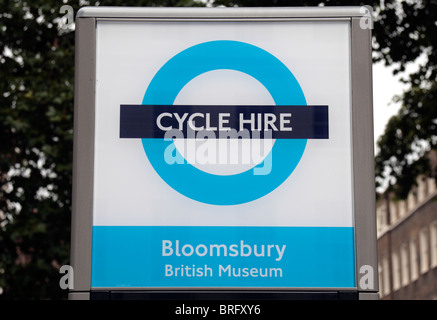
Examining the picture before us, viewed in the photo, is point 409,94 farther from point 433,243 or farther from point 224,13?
point 433,243

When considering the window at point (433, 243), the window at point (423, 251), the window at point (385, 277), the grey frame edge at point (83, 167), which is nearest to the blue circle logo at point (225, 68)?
the grey frame edge at point (83, 167)

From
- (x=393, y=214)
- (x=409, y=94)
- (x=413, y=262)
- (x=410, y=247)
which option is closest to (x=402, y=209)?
(x=393, y=214)

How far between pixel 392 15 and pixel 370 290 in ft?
39.3

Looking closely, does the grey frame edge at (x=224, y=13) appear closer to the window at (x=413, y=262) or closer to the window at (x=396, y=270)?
the window at (x=413, y=262)

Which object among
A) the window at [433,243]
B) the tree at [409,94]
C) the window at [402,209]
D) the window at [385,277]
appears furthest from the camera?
the window at [385,277]

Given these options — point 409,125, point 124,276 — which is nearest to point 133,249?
point 124,276

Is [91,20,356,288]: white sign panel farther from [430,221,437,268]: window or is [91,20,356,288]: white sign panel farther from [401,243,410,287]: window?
[401,243,410,287]: window

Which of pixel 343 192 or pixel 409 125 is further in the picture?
pixel 409 125

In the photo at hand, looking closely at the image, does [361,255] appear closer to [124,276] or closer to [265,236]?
[265,236]

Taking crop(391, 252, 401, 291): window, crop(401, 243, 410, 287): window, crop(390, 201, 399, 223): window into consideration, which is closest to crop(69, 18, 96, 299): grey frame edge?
crop(401, 243, 410, 287): window

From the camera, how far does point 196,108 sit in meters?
3.76

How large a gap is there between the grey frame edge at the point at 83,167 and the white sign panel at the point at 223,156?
0.11 feet

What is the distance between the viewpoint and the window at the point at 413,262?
182 ft

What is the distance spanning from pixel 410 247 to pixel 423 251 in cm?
291
